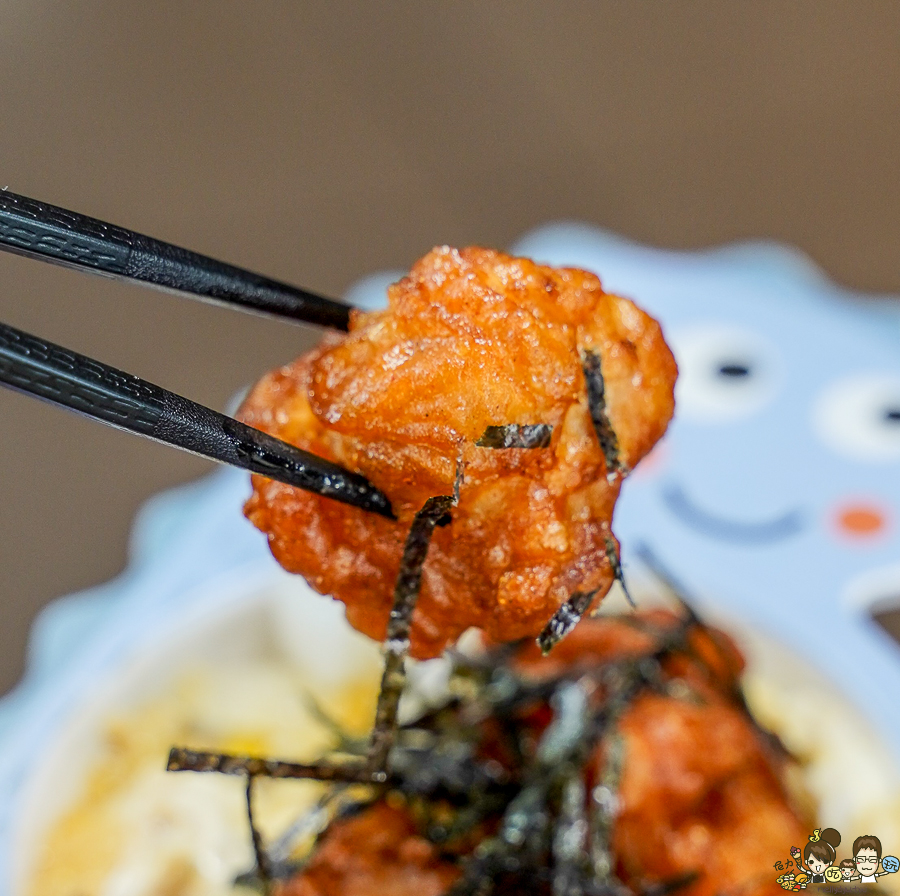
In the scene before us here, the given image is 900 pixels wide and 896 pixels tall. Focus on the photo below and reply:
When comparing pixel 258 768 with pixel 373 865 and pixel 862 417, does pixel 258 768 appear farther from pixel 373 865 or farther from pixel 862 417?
pixel 862 417

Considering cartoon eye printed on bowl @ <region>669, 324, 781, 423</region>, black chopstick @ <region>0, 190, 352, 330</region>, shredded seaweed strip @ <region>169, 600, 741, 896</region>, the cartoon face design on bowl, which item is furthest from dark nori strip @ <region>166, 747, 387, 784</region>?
cartoon eye printed on bowl @ <region>669, 324, 781, 423</region>

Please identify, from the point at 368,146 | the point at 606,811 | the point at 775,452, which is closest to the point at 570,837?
the point at 606,811

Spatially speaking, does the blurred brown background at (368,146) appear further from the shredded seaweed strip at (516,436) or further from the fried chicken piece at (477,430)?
the shredded seaweed strip at (516,436)

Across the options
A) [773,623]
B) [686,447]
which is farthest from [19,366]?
[686,447]

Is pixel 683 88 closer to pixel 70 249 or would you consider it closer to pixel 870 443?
pixel 870 443

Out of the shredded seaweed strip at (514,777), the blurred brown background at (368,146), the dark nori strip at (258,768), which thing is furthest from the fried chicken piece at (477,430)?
the blurred brown background at (368,146)

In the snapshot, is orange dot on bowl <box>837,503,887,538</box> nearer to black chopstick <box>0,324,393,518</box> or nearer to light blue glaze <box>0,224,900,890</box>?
light blue glaze <box>0,224,900,890</box>

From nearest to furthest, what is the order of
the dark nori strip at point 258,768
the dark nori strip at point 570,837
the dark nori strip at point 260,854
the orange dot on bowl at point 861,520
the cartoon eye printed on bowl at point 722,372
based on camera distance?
the dark nori strip at point 258,768
the dark nori strip at point 260,854
the dark nori strip at point 570,837
the orange dot on bowl at point 861,520
the cartoon eye printed on bowl at point 722,372
